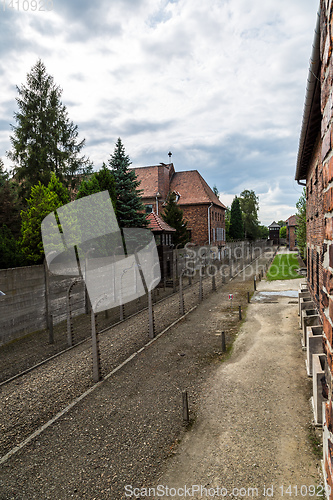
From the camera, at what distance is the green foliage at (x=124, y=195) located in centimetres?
2012

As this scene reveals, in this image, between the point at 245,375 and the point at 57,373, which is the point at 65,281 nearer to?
the point at 57,373

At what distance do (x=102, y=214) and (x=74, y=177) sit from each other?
9265 millimetres

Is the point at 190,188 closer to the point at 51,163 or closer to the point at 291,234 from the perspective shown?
the point at 51,163

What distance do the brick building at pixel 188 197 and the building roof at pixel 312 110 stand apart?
25956 millimetres

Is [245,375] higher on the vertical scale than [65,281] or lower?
lower

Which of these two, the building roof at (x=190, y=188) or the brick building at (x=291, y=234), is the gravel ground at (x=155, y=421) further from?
→ the brick building at (x=291, y=234)

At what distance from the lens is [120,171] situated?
2108 centimetres

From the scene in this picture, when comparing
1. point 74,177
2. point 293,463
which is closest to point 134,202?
point 74,177

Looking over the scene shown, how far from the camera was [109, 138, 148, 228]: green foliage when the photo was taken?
20.1m

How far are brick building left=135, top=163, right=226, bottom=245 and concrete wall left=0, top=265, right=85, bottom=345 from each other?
2706 cm
